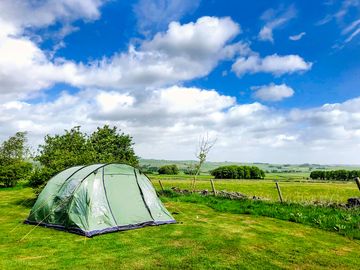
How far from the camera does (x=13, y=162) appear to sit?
35.3m

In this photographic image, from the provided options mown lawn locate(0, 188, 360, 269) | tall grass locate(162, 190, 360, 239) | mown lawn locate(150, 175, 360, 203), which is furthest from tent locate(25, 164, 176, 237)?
mown lawn locate(150, 175, 360, 203)

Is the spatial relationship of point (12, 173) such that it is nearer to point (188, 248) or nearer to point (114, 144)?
point (114, 144)

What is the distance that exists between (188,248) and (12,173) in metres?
29.0

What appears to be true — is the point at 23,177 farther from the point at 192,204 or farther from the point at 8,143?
the point at 192,204

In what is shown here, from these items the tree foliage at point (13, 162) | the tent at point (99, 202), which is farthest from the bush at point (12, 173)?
the tent at point (99, 202)

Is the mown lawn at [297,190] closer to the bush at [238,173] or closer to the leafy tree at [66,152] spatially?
the leafy tree at [66,152]

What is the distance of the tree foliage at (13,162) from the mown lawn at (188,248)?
71.0 feet

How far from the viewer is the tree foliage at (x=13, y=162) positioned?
3238 cm

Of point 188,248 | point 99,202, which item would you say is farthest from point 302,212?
point 99,202

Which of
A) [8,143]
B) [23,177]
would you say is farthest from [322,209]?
[8,143]

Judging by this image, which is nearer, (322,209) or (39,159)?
(322,209)

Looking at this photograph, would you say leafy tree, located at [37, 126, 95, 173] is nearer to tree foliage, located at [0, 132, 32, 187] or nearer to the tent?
the tent

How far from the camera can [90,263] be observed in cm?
803

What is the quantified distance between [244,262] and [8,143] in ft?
133
